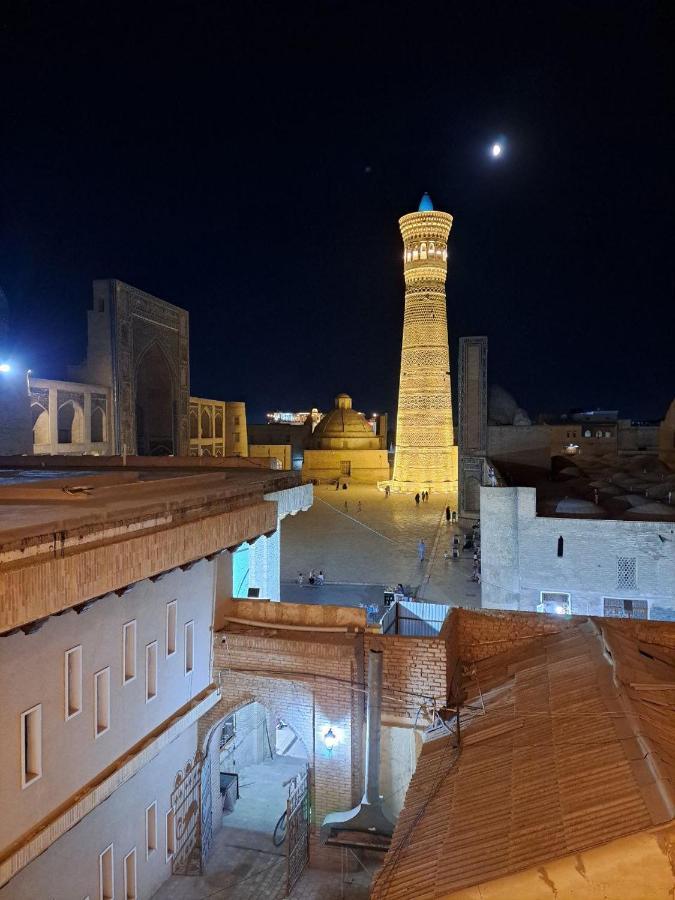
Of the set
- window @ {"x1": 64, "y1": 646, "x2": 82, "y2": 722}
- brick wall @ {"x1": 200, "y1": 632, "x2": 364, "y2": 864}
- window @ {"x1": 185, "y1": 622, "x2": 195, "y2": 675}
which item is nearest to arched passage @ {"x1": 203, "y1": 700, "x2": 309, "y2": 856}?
brick wall @ {"x1": 200, "y1": 632, "x2": 364, "y2": 864}

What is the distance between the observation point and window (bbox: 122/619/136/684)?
5828 millimetres

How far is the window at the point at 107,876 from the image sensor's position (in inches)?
226

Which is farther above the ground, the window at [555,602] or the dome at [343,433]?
the dome at [343,433]

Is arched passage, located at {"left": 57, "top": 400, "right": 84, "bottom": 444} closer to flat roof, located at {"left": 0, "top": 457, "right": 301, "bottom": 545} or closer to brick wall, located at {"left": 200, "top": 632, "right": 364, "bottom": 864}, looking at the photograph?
flat roof, located at {"left": 0, "top": 457, "right": 301, "bottom": 545}

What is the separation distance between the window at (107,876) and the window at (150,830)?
65cm

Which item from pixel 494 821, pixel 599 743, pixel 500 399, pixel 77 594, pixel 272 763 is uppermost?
pixel 500 399

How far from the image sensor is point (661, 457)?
23359 mm

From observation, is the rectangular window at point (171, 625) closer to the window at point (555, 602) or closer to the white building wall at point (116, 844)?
the white building wall at point (116, 844)

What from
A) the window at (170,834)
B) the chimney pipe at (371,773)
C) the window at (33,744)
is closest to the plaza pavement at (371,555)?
the chimney pipe at (371,773)

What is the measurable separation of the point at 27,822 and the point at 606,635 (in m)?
5.45

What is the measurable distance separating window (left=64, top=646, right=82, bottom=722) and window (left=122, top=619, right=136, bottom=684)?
665 millimetres

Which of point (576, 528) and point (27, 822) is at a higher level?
point (576, 528)

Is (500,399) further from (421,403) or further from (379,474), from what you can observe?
(379,474)

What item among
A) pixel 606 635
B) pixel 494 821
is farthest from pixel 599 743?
pixel 606 635
